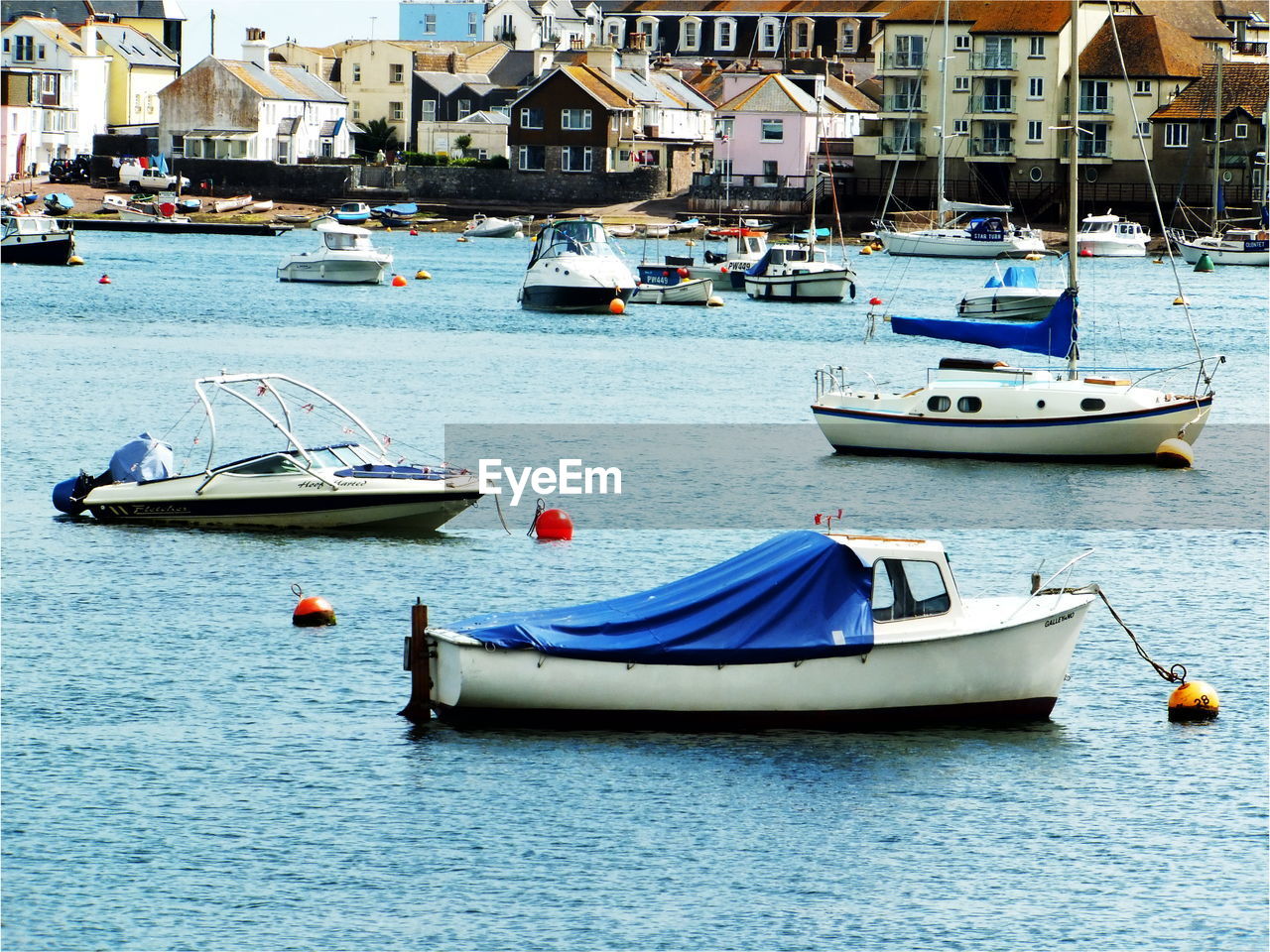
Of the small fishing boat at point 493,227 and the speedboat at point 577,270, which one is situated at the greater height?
the small fishing boat at point 493,227

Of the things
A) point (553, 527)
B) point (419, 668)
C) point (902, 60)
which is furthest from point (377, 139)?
point (419, 668)

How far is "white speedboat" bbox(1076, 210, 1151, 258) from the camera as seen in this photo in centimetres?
13562

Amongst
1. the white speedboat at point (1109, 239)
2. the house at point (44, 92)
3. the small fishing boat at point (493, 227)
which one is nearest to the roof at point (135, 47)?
the house at point (44, 92)

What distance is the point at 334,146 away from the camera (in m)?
184

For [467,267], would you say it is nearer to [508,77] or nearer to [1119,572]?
[508,77]

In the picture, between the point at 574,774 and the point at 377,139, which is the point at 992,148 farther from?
the point at 574,774

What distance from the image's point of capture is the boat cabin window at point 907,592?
83.7 ft

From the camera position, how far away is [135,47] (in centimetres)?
18838

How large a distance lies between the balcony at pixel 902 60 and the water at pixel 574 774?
108 m

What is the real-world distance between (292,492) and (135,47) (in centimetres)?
16231

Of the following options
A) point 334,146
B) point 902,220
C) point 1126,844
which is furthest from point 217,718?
point 334,146

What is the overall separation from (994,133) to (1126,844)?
130818mm

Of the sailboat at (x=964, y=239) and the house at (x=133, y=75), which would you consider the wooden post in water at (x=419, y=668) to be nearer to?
the sailboat at (x=964, y=239)

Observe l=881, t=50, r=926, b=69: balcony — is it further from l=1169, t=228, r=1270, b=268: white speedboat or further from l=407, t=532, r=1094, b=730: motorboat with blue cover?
l=407, t=532, r=1094, b=730: motorboat with blue cover
